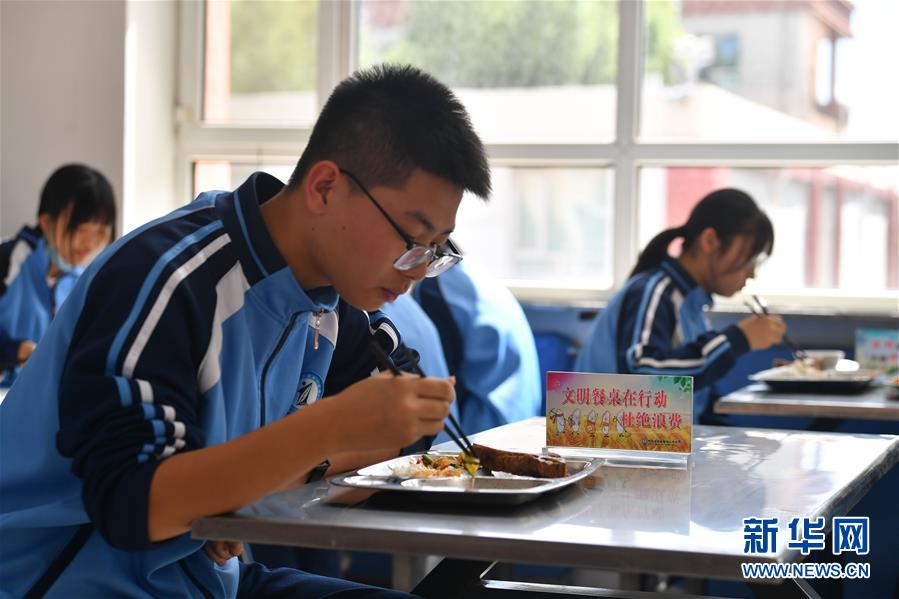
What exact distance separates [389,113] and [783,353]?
112 inches

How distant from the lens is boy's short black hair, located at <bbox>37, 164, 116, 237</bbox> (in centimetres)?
348

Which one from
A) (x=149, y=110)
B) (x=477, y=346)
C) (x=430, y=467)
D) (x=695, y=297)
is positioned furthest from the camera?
(x=149, y=110)

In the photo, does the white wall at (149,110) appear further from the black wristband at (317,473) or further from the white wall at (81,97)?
the black wristband at (317,473)

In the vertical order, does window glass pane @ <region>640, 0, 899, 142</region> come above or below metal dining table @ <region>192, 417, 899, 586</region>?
above

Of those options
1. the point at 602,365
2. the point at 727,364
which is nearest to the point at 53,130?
the point at 602,365

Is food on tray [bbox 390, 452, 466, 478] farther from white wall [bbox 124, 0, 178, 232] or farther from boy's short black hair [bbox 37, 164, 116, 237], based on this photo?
white wall [bbox 124, 0, 178, 232]

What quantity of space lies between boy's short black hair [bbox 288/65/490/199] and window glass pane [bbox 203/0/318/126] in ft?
10.8

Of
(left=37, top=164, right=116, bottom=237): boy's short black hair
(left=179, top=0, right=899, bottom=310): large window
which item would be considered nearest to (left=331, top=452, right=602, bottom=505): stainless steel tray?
(left=37, top=164, right=116, bottom=237): boy's short black hair

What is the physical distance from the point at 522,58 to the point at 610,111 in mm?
405

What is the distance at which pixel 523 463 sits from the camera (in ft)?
3.95

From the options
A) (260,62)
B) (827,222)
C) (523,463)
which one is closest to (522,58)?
(260,62)

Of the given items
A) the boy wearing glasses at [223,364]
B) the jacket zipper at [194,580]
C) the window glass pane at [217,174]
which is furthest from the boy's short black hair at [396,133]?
the window glass pane at [217,174]

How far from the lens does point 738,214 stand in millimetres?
3035

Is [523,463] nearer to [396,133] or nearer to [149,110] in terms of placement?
[396,133]
